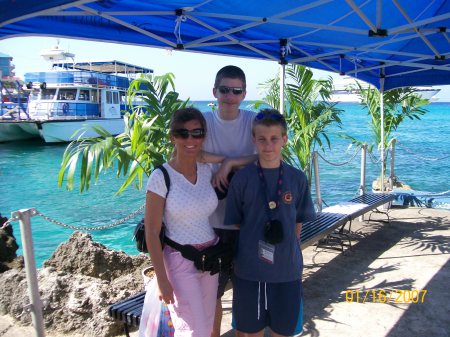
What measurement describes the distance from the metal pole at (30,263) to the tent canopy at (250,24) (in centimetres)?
110

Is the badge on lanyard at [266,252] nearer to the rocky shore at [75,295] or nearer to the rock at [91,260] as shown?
the rocky shore at [75,295]

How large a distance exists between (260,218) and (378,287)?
2.44m

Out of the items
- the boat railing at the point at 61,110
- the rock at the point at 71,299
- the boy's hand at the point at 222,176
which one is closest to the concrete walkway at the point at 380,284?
the rock at the point at 71,299

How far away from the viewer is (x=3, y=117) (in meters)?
29.5

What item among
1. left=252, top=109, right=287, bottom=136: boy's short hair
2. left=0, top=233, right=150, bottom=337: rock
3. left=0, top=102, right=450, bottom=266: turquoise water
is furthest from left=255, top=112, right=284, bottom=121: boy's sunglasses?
left=0, top=102, right=450, bottom=266: turquoise water

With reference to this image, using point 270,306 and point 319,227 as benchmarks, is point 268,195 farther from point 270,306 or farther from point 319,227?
point 319,227

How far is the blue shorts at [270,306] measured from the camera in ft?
7.13

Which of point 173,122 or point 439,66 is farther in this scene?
point 439,66

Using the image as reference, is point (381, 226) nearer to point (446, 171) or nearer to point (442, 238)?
point (442, 238)

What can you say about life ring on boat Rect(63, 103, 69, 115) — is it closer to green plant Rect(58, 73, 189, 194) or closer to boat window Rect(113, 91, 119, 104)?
boat window Rect(113, 91, 119, 104)

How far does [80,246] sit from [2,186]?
14.9 meters

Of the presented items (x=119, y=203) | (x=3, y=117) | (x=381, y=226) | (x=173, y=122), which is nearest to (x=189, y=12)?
(x=173, y=122)

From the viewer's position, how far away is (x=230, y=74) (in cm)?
233

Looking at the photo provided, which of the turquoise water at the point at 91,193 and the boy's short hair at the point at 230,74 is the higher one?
the boy's short hair at the point at 230,74
